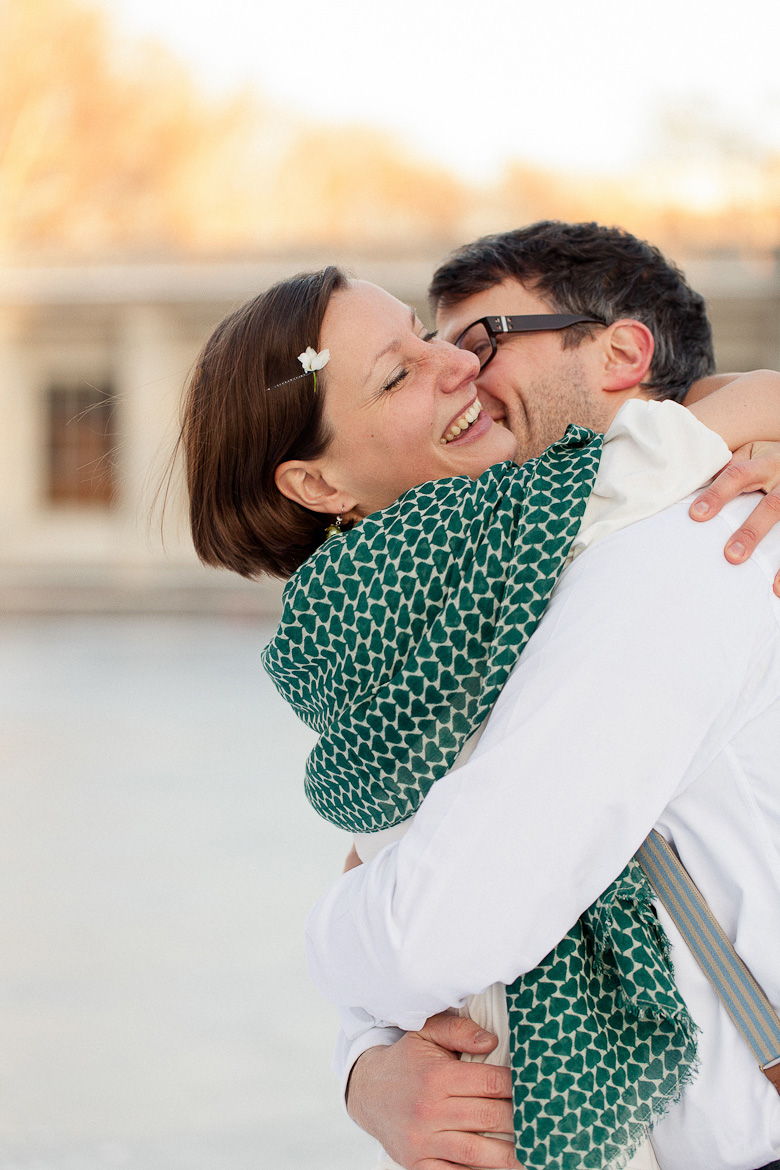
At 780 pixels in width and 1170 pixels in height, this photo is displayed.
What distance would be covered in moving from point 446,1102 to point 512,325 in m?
1.39

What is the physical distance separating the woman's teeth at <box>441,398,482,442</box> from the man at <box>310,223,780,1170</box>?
0.66 meters

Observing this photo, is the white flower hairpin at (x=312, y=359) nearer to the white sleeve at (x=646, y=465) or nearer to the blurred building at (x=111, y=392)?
the white sleeve at (x=646, y=465)

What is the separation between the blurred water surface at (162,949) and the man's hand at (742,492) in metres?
2.41

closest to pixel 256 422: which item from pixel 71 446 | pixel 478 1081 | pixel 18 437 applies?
pixel 478 1081

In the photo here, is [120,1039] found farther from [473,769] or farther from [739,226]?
[739,226]

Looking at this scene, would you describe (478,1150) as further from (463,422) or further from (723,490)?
(463,422)

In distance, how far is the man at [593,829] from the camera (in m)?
1.06

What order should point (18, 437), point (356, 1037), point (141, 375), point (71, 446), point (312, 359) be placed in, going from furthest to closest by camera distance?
point (71, 446) < point (18, 437) < point (141, 375) < point (312, 359) < point (356, 1037)

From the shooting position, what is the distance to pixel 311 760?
151cm

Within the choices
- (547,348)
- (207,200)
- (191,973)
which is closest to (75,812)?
(191,973)

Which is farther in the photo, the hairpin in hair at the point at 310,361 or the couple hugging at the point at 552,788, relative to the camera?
the hairpin in hair at the point at 310,361

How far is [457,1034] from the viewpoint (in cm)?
126

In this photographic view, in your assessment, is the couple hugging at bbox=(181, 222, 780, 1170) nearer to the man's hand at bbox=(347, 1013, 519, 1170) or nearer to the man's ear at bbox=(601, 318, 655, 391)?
the man's hand at bbox=(347, 1013, 519, 1170)

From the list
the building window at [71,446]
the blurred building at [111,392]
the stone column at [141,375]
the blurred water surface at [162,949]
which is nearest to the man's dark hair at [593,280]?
the blurred water surface at [162,949]
